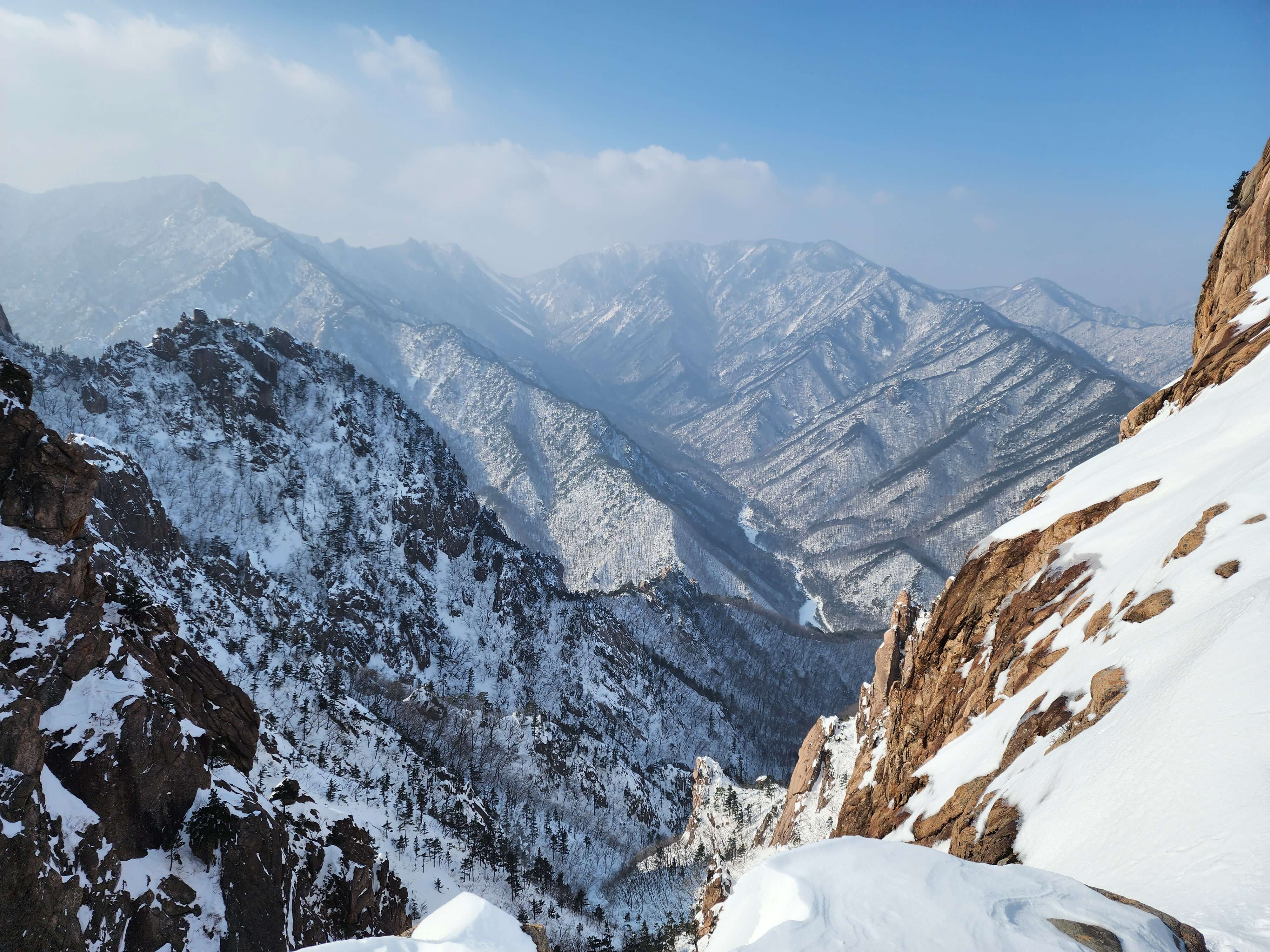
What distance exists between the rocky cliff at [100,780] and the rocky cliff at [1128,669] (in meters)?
38.4

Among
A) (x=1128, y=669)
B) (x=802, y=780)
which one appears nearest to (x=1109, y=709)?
(x=1128, y=669)

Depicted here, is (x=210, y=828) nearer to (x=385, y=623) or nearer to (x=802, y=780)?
(x=802, y=780)

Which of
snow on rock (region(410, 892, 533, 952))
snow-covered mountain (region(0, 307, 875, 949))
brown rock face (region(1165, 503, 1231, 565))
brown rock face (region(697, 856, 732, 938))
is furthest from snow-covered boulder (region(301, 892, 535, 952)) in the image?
snow-covered mountain (region(0, 307, 875, 949))

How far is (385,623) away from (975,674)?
467 feet

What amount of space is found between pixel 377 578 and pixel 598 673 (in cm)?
6569

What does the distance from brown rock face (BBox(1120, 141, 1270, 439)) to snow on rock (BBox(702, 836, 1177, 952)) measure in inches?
1402

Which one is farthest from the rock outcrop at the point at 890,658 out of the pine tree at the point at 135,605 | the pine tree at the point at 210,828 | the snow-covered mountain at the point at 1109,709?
the pine tree at the point at 135,605

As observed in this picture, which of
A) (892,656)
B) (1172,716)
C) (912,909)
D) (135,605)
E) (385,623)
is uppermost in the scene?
(135,605)

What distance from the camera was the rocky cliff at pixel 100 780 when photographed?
28781 mm

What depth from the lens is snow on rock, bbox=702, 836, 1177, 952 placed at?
9.08m

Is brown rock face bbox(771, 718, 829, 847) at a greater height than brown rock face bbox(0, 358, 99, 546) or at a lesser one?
lesser

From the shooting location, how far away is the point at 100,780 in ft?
113

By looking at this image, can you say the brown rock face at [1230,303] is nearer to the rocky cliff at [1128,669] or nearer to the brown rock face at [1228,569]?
the rocky cliff at [1128,669]

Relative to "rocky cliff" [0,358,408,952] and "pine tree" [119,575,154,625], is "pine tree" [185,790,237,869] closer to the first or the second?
"rocky cliff" [0,358,408,952]
